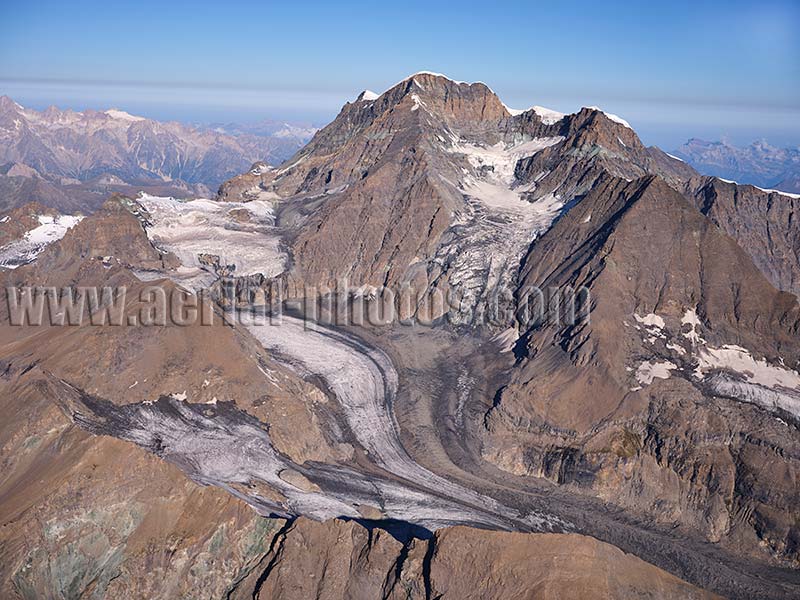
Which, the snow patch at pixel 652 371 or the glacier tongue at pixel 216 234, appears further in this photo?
the glacier tongue at pixel 216 234

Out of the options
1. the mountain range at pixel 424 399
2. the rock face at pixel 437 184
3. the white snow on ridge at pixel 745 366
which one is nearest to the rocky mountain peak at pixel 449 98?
the rock face at pixel 437 184

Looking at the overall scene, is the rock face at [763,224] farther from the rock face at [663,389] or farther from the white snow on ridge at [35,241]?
the white snow on ridge at [35,241]

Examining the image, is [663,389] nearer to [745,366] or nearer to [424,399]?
[745,366]

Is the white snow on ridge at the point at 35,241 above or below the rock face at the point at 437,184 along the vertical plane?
below

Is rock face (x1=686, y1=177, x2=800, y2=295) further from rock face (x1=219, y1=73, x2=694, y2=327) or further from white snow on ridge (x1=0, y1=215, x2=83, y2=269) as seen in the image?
white snow on ridge (x1=0, y1=215, x2=83, y2=269)

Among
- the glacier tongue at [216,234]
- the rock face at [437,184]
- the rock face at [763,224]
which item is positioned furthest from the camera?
the rock face at [763,224]

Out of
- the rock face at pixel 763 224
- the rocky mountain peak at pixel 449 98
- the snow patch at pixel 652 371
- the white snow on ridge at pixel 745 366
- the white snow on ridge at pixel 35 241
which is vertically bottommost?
the white snow on ridge at pixel 35 241
